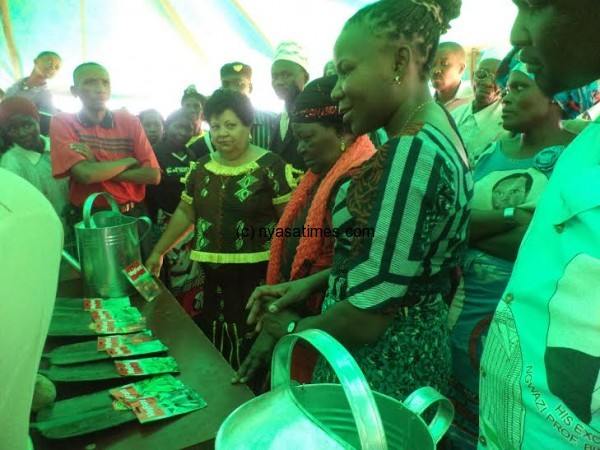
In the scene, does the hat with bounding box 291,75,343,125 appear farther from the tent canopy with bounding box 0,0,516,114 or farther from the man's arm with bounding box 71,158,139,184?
the tent canopy with bounding box 0,0,516,114

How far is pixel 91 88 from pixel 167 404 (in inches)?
Answer: 93.7

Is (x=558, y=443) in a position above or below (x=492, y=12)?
below

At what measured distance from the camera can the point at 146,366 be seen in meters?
1.11

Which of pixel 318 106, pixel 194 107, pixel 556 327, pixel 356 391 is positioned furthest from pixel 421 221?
pixel 194 107

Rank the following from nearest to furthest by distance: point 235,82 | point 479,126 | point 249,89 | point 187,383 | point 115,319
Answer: point 187,383
point 115,319
point 479,126
point 235,82
point 249,89

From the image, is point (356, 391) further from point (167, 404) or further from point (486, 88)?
point (486, 88)

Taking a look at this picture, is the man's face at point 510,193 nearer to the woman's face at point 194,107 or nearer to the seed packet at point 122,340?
the seed packet at point 122,340

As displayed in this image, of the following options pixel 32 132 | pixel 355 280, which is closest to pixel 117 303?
pixel 355 280

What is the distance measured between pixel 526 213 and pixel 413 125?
1.90 ft

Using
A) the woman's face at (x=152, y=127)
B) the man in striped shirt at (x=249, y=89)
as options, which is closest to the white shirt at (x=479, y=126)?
the man in striped shirt at (x=249, y=89)

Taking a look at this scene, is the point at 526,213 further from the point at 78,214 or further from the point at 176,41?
the point at 176,41

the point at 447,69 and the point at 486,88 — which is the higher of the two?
the point at 447,69

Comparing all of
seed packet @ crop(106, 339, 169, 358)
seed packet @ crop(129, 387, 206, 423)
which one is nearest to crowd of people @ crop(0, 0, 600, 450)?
seed packet @ crop(129, 387, 206, 423)

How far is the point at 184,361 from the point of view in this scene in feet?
3.82
